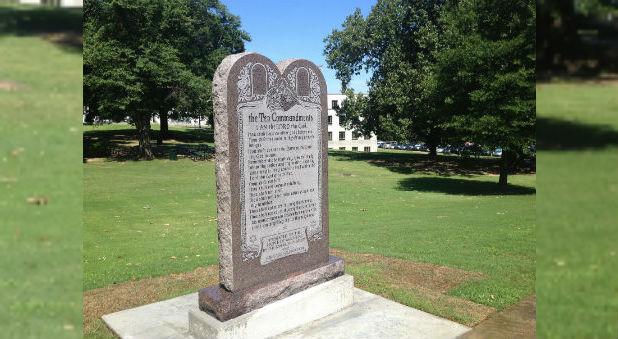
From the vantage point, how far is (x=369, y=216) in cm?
1390

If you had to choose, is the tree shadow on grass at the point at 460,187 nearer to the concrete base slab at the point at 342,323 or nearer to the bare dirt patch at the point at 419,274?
the bare dirt patch at the point at 419,274

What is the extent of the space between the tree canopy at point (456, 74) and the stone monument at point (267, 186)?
14.9m

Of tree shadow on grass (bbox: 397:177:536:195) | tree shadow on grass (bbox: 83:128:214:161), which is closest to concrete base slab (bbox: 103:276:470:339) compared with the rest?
tree shadow on grass (bbox: 397:177:536:195)

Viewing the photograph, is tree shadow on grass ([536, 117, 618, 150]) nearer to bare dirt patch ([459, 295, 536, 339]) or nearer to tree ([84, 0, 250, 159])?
bare dirt patch ([459, 295, 536, 339])

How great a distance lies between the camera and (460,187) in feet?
76.4

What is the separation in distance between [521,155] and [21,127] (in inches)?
941

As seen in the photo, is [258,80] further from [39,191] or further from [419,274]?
[39,191]

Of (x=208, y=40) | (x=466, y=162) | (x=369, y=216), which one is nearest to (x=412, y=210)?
(x=369, y=216)

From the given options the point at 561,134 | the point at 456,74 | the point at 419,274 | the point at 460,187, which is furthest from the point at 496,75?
the point at 561,134

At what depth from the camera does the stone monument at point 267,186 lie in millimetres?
5012

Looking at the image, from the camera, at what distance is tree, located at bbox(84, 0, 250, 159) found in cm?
2694

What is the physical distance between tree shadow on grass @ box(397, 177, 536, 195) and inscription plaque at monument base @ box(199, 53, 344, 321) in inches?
647

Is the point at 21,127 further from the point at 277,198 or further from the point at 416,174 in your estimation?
the point at 416,174

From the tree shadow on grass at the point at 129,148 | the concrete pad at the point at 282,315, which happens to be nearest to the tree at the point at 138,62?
the tree shadow on grass at the point at 129,148
